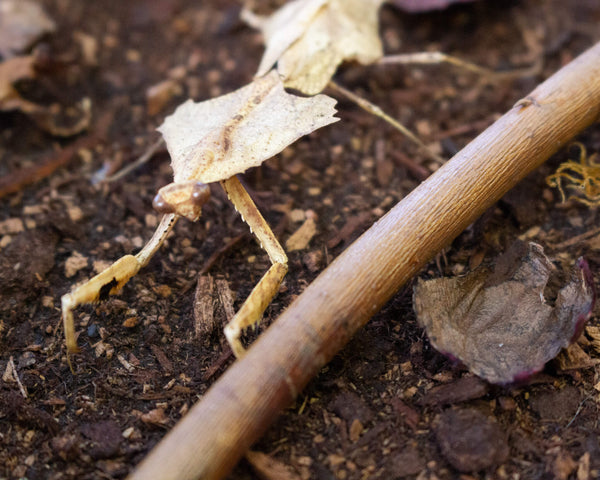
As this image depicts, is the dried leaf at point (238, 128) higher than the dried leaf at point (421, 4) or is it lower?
higher

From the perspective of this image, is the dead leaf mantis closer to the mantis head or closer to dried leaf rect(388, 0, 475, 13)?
the mantis head

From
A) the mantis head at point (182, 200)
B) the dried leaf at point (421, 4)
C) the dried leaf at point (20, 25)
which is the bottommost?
the dried leaf at point (421, 4)

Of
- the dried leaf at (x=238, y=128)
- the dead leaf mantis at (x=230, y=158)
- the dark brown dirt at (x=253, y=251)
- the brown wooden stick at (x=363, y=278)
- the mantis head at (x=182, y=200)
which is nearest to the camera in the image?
the brown wooden stick at (x=363, y=278)

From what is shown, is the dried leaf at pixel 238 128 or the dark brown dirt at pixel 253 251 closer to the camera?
the dark brown dirt at pixel 253 251

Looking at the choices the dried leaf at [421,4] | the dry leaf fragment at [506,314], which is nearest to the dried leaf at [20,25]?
the dried leaf at [421,4]

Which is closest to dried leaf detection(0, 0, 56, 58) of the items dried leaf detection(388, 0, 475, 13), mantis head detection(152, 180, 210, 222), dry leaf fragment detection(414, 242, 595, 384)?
mantis head detection(152, 180, 210, 222)

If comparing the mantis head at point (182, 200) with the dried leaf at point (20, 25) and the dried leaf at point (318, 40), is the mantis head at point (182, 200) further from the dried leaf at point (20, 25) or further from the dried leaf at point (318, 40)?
the dried leaf at point (20, 25)

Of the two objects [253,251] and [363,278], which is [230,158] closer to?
[253,251]
